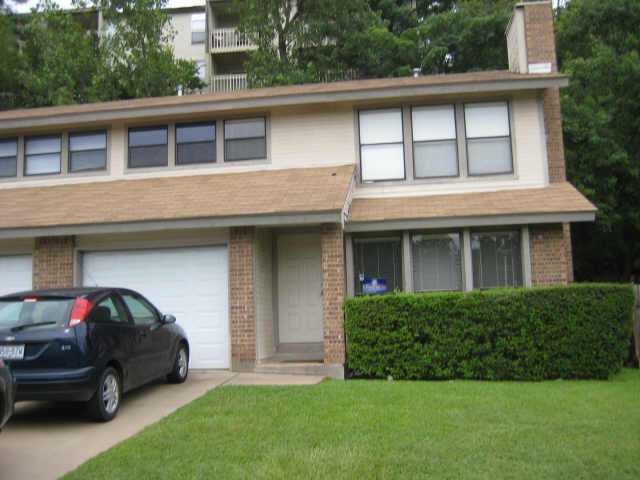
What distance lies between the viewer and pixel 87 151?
539 inches

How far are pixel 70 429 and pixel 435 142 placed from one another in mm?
8744

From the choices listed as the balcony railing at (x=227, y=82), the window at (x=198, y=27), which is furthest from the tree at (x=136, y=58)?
the window at (x=198, y=27)

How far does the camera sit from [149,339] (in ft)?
27.0

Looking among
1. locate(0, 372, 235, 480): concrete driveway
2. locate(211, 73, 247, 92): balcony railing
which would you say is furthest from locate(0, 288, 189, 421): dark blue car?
locate(211, 73, 247, 92): balcony railing

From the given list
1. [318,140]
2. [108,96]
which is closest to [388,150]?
[318,140]

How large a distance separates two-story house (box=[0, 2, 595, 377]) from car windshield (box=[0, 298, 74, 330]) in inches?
140

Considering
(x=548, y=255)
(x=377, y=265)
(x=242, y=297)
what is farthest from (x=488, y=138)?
(x=242, y=297)

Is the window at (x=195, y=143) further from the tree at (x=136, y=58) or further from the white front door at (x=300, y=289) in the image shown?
the tree at (x=136, y=58)

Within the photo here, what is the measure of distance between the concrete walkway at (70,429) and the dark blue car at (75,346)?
31 centimetres

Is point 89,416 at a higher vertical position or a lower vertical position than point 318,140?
lower

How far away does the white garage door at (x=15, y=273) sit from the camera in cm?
1174

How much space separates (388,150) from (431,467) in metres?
8.37

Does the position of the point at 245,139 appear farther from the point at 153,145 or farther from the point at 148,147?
the point at 148,147

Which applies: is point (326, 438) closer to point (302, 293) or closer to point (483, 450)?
point (483, 450)
